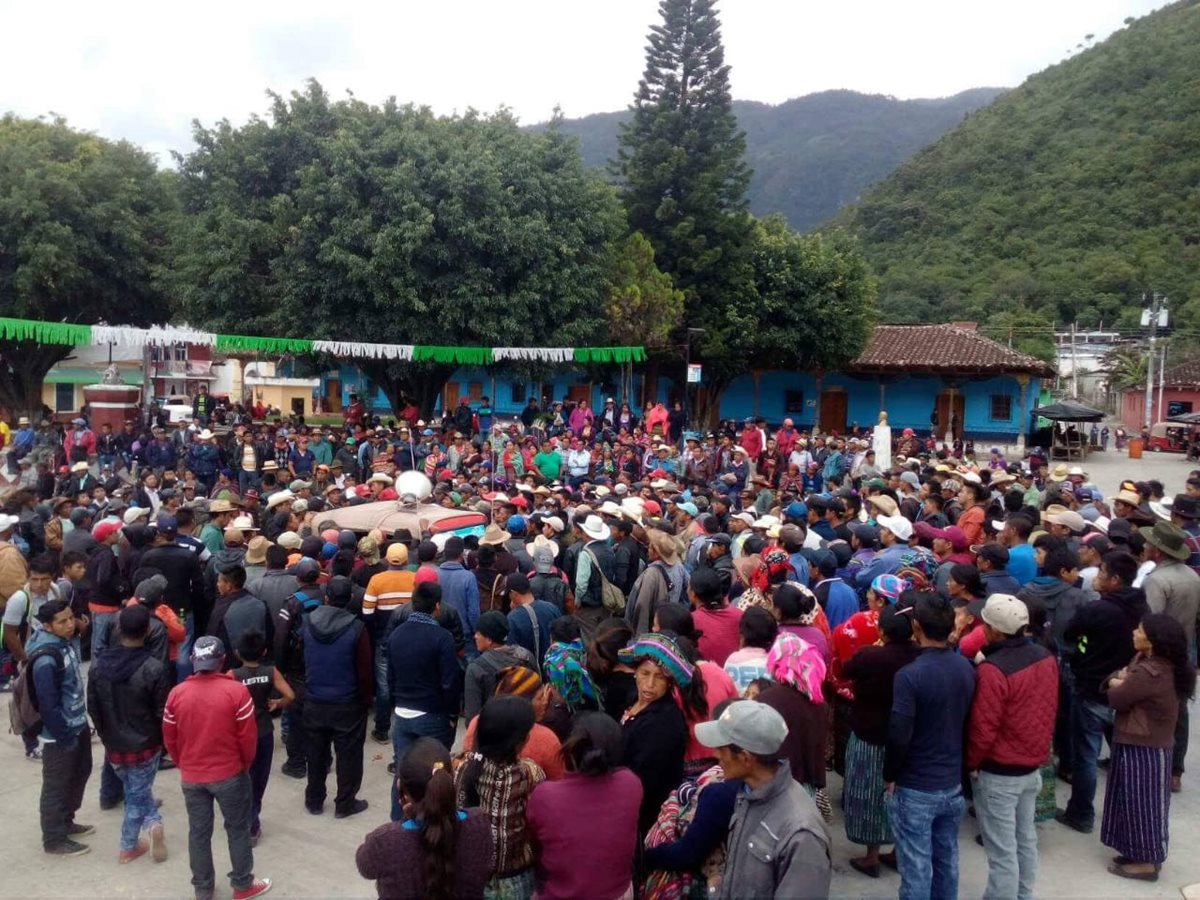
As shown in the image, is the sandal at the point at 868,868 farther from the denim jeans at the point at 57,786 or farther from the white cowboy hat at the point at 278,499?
the white cowboy hat at the point at 278,499

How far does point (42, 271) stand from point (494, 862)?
23196 mm

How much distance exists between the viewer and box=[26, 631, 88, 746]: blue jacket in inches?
188

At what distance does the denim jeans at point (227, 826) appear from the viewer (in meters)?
4.39

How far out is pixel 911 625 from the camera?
4324mm

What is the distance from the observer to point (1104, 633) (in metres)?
5.15

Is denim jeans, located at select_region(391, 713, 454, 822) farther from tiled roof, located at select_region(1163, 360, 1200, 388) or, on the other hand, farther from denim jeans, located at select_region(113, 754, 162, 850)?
tiled roof, located at select_region(1163, 360, 1200, 388)

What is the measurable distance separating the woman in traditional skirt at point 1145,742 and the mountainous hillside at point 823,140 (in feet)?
366

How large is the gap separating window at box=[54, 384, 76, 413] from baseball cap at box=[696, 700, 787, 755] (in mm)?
40183

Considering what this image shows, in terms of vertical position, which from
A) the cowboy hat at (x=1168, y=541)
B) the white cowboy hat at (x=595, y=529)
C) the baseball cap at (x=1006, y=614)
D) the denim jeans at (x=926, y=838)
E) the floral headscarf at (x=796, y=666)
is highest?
the cowboy hat at (x=1168, y=541)

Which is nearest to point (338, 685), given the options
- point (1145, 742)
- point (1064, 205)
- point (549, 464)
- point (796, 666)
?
point (796, 666)

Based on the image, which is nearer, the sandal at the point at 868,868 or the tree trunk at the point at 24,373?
the sandal at the point at 868,868

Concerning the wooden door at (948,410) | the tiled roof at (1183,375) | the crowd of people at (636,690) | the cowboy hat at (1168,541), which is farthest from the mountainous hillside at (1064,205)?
the crowd of people at (636,690)

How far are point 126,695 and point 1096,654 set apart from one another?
17.9ft

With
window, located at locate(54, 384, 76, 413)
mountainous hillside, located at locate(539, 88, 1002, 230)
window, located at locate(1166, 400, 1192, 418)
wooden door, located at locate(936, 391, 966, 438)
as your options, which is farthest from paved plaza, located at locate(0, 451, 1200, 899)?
mountainous hillside, located at locate(539, 88, 1002, 230)
